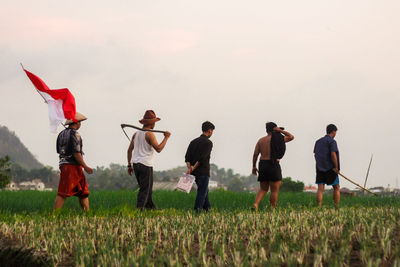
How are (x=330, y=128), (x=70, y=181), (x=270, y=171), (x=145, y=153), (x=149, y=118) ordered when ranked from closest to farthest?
(x=70, y=181) → (x=145, y=153) → (x=149, y=118) → (x=270, y=171) → (x=330, y=128)

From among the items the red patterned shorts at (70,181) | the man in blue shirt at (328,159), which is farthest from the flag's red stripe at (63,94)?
the man in blue shirt at (328,159)

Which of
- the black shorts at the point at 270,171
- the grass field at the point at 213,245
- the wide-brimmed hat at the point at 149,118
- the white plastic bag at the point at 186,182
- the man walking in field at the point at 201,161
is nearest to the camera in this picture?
the grass field at the point at 213,245

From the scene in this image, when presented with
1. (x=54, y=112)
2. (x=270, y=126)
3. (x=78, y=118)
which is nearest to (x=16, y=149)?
(x=54, y=112)

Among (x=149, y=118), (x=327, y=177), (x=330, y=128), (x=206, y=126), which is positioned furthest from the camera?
(x=330, y=128)

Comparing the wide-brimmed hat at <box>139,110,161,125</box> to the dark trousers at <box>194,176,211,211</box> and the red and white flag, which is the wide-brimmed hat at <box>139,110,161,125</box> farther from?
the dark trousers at <box>194,176,211,211</box>

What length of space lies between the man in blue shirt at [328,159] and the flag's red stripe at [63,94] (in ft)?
19.4

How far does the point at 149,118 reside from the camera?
902 cm

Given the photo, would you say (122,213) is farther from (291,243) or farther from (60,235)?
(291,243)

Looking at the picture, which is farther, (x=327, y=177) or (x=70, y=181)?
(x=327, y=177)

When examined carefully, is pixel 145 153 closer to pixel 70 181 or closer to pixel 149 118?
pixel 149 118

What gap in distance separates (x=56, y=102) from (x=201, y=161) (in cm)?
304

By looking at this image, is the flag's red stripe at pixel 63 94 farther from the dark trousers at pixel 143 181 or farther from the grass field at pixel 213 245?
the grass field at pixel 213 245

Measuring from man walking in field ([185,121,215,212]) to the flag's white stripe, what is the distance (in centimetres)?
263

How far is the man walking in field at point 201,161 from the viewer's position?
31.7 feet
